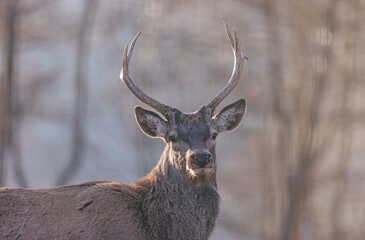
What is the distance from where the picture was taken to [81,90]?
56.1 feet

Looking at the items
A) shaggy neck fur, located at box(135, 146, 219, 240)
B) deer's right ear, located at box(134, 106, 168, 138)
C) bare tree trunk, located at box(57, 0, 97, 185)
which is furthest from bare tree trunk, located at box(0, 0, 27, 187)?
shaggy neck fur, located at box(135, 146, 219, 240)

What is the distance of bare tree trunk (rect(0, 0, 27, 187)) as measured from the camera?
15.3 metres

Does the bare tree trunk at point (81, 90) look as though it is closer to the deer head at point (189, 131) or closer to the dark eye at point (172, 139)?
the deer head at point (189, 131)

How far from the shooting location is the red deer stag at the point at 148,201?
6.35 meters

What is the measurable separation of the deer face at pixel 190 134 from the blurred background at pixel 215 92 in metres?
7.47

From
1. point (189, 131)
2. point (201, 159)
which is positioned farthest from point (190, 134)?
point (201, 159)

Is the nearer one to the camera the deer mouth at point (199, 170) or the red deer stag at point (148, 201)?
the red deer stag at point (148, 201)

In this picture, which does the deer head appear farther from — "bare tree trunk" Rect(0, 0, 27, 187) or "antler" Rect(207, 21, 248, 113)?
"bare tree trunk" Rect(0, 0, 27, 187)

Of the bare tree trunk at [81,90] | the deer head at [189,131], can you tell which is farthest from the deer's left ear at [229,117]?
the bare tree trunk at [81,90]

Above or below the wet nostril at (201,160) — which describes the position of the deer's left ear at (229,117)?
above

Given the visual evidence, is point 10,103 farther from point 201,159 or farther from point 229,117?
point 201,159

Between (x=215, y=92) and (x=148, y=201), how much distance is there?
9.41 meters

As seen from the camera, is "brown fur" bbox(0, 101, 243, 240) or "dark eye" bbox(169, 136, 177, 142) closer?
"brown fur" bbox(0, 101, 243, 240)

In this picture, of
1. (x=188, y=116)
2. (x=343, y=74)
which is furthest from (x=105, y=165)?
(x=188, y=116)
